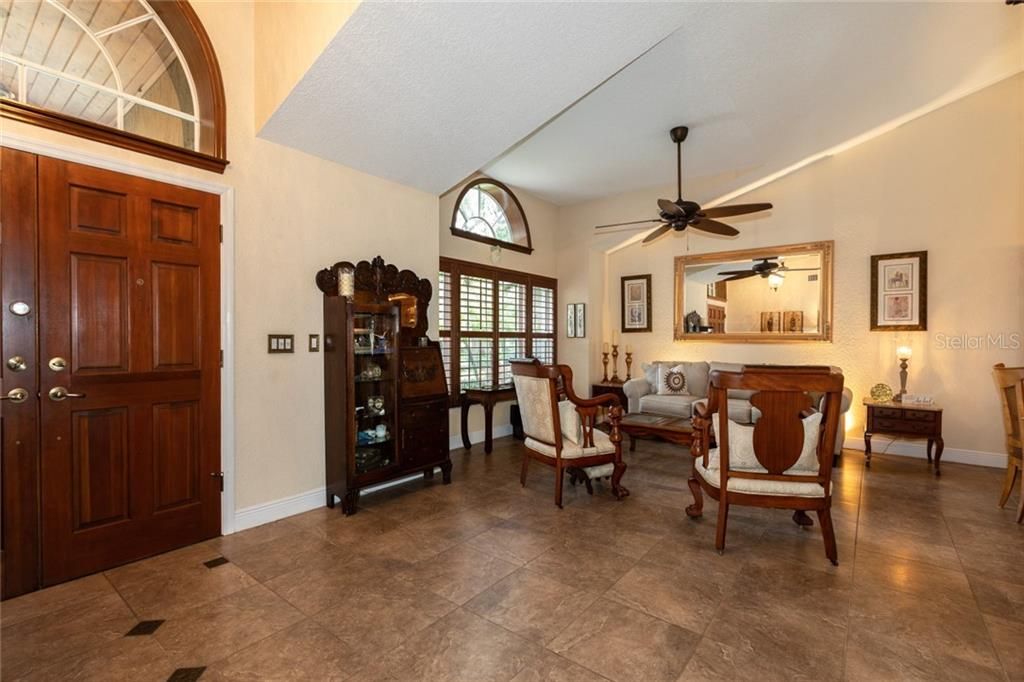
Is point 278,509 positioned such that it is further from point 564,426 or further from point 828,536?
point 828,536

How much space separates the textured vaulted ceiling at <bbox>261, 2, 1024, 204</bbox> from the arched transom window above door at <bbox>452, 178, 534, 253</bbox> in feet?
3.18

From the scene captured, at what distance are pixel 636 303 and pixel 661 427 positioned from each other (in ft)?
8.48

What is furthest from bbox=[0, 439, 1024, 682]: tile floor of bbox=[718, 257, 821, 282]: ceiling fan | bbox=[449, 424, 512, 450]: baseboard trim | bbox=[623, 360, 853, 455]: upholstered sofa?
bbox=[718, 257, 821, 282]: ceiling fan

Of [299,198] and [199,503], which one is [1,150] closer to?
[299,198]

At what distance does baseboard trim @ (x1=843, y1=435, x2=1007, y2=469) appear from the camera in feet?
14.3

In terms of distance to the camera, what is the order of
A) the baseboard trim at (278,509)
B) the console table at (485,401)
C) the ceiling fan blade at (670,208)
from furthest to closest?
1. the console table at (485,401)
2. the ceiling fan blade at (670,208)
3. the baseboard trim at (278,509)

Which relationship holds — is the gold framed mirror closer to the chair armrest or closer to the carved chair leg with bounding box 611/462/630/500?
the chair armrest

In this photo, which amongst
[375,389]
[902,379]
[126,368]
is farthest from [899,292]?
[126,368]

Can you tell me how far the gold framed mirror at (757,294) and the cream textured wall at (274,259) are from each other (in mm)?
4518

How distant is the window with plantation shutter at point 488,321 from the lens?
16.9 ft

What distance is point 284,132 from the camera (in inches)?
118

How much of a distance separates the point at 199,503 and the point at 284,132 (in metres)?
2.53

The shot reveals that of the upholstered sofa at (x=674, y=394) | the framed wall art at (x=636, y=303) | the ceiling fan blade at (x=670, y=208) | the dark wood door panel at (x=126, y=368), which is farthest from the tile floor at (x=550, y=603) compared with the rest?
the framed wall art at (x=636, y=303)

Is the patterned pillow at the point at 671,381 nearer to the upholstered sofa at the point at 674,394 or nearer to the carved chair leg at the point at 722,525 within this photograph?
the upholstered sofa at the point at 674,394
